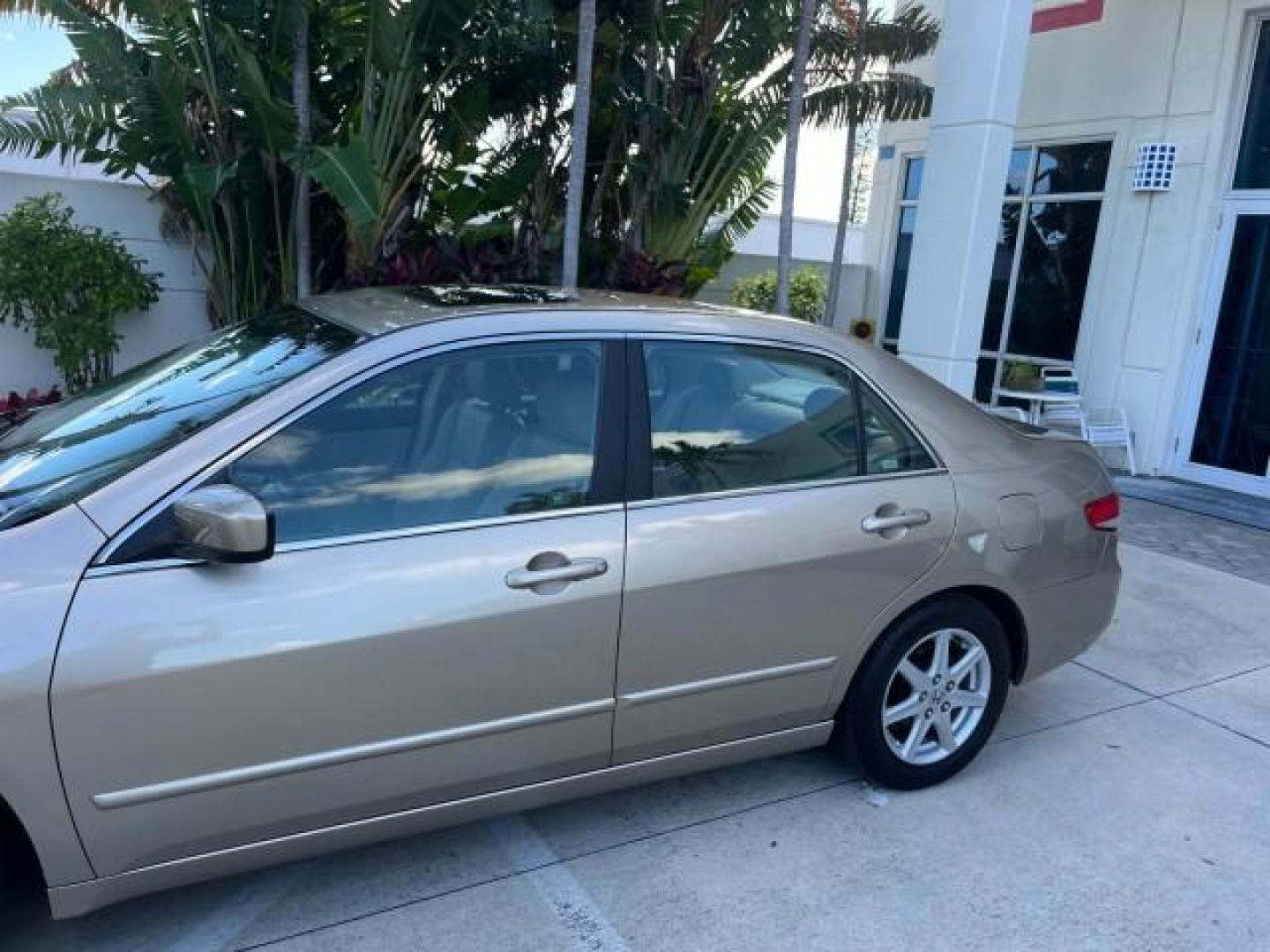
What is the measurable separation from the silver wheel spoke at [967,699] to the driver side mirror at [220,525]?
242 centimetres

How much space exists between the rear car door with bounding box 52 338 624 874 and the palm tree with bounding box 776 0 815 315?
522 cm

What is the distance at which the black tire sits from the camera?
11.1 feet

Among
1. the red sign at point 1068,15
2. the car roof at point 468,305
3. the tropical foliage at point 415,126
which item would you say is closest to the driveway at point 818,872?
the car roof at point 468,305

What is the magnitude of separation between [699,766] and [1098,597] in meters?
1.78

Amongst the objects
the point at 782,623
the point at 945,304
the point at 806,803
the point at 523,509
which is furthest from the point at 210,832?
the point at 945,304

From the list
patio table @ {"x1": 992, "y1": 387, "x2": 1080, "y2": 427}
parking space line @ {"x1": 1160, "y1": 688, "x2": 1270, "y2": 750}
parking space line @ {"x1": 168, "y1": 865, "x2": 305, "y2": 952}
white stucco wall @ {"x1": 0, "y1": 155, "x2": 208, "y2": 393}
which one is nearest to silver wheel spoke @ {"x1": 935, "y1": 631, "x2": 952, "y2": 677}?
parking space line @ {"x1": 1160, "y1": 688, "x2": 1270, "y2": 750}

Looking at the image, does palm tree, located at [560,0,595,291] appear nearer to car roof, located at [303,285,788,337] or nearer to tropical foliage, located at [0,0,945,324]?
tropical foliage, located at [0,0,945,324]

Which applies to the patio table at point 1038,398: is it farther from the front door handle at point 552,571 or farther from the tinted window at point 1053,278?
the front door handle at point 552,571

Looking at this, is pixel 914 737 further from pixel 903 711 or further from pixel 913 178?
pixel 913 178

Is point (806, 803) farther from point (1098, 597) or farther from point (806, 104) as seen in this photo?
point (806, 104)

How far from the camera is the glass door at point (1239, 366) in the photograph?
28.1 feet

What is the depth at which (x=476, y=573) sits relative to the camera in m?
2.59

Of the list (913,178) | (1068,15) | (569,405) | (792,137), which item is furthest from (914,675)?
(913,178)

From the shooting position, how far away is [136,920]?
106 inches
